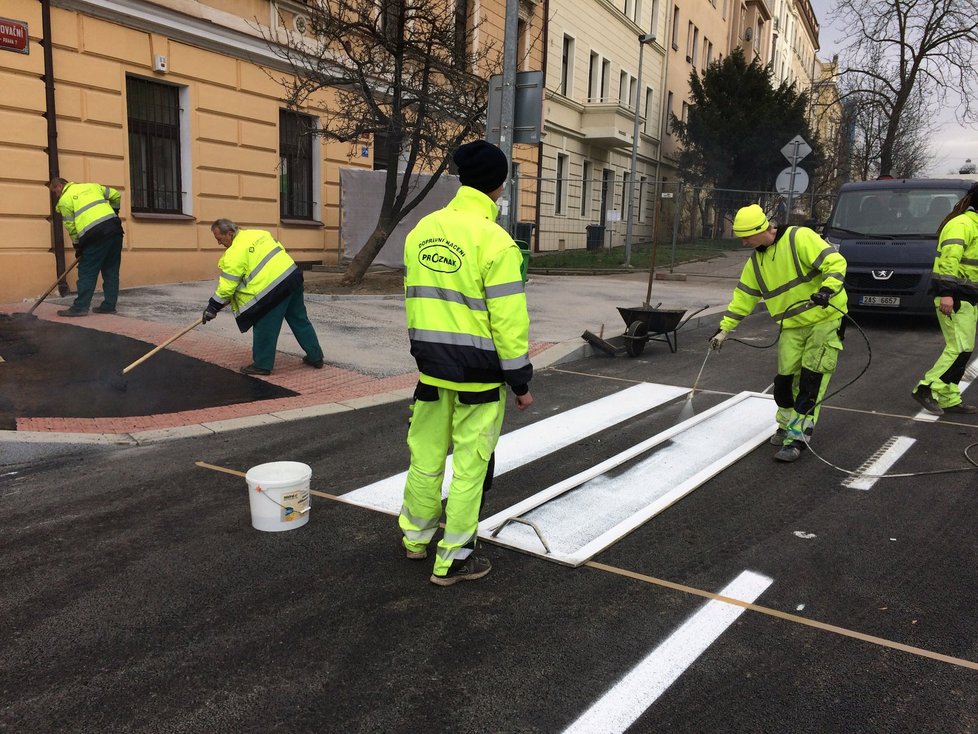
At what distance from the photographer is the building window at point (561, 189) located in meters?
26.9

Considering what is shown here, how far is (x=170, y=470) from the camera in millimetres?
5176

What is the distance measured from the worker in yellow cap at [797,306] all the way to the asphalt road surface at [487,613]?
1.72 ft

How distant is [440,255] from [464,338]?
37cm

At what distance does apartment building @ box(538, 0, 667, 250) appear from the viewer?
2581 centimetres

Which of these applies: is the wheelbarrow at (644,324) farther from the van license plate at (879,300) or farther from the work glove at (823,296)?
the work glove at (823,296)

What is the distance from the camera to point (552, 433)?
6266 millimetres

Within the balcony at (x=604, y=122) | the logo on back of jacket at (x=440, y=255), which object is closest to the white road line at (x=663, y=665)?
the logo on back of jacket at (x=440, y=255)

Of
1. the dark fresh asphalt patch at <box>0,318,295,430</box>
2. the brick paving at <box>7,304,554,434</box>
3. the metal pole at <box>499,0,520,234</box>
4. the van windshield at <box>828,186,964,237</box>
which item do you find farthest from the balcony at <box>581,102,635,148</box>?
the dark fresh asphalt patch at <box>0,318,295,430</box>

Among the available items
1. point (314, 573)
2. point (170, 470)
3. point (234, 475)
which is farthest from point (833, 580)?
point (170, 470)

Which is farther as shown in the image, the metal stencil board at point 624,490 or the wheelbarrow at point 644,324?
the wheelbarrow at point 644,324

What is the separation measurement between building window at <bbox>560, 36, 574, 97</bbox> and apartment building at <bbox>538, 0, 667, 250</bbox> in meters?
0.03

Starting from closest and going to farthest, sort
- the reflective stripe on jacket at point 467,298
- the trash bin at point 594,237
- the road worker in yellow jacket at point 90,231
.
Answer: the reflective stripe on jacket at point 467,298 → the road worker in yellow jacket at point 90,231 → the trash bin at point 594,237

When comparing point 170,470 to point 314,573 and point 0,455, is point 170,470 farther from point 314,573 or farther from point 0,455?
point 314,573

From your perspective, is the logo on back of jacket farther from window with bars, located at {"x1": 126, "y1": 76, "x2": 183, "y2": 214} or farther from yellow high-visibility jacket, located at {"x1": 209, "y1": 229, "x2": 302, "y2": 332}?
window with bars, located at {"x1": 126, "y1": 76, "x2": 183, "y2": 214}
